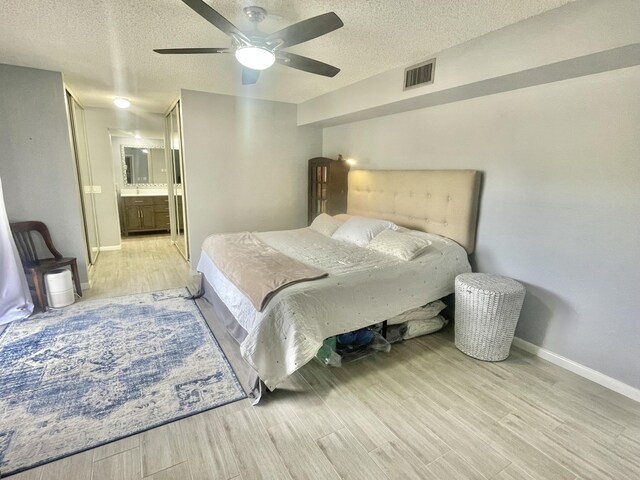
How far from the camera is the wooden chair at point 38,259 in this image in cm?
320

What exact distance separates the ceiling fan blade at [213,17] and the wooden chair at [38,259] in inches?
119

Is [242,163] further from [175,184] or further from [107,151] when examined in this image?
[107,151]

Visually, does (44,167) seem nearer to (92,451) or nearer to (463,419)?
(92,451)

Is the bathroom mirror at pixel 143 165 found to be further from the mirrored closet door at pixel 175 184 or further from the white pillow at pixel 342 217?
the white pillow at pixel 342 217

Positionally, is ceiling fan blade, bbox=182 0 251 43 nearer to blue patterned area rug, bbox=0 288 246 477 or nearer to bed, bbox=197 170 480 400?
bed, bbox=197 170 480 400

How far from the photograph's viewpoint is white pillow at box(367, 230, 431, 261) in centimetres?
276

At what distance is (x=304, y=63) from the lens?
A: 7.64ft

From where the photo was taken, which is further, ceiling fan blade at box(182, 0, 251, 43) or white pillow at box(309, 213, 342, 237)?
white pillow at box(309, 213, 342, 237)

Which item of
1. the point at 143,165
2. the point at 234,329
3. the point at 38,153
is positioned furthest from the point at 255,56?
the point at 143,165

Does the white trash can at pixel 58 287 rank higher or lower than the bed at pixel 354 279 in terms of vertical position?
lower

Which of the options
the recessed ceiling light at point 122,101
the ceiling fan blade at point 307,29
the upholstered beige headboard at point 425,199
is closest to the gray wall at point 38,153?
the recessed ceiling light at point 122,101

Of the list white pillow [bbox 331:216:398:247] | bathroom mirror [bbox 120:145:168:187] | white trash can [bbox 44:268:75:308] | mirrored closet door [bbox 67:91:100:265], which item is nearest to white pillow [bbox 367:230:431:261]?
white pillow [bbox 331:216:398:247]

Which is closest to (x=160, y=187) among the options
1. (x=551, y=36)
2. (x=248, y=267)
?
(x=248, y=267)

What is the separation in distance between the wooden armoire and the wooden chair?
305 centimetres
